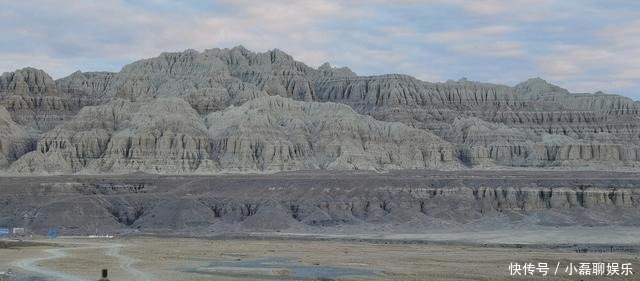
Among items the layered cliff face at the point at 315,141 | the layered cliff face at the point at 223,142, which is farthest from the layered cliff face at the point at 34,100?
the layered cliff face at the point at 315,141

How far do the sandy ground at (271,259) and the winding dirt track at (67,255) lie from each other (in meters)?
0.06

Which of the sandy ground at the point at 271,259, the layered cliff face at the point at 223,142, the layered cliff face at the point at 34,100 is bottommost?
the sandy ground at the point at 271,259

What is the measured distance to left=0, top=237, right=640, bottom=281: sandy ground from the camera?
259 feet

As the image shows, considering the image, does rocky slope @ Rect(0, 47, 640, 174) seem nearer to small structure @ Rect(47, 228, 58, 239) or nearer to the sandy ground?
small structure @ Rect(47, 228, 58, 239)

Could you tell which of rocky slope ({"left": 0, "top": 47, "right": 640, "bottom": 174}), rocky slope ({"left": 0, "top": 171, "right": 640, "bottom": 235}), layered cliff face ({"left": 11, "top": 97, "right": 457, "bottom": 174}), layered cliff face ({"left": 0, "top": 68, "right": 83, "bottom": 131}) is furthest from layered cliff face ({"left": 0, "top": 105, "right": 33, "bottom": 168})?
rocky slope ({"left": 0, "top": 171, "right": 640, "bottom": 235})

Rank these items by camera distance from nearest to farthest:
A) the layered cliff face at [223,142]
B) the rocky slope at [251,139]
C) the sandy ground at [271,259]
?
the sandy ground at [271,259] → the layered cliff face at [223,142] → the rocky slope at [251,139]

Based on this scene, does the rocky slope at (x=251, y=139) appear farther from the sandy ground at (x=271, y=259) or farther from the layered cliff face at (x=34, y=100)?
the sandy ground at (x=271, y=259)

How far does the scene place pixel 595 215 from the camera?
467 ft

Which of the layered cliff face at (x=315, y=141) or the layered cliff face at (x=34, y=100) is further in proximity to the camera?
the layered cliff face at (x=34, y=100)

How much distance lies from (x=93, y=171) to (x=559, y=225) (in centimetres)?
6395

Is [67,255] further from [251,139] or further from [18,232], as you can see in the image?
[251,139]

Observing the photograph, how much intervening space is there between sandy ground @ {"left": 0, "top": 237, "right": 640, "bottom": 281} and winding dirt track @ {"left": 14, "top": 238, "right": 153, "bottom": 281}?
58 mm

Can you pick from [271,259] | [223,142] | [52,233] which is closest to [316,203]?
[52,233]

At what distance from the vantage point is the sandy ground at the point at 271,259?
7894 centimetres
